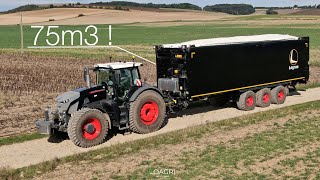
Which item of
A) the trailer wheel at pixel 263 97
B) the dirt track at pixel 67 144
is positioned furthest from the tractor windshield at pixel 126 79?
the trailer wheel at pixel 263 97

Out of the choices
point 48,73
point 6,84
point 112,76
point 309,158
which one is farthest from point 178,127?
point 48,73

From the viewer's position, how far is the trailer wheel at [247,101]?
18094mm

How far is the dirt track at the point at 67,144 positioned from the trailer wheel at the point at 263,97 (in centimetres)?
28

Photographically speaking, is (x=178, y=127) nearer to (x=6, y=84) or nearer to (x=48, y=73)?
(x=6, y=84)

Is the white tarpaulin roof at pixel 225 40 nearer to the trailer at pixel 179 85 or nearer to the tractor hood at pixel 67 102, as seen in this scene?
the trailer at pixel 179 85

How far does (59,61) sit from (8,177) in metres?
26.1

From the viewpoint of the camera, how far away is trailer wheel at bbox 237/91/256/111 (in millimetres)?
18094

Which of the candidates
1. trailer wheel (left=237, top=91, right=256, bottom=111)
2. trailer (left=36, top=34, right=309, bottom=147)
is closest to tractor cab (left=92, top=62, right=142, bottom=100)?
trailer (left=36, top=34, right=309, bottom=147)

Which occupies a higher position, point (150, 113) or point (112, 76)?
point (112, 76)

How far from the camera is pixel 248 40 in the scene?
1844 centimetres

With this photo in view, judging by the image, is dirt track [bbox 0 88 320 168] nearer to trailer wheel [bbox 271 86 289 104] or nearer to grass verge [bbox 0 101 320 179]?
trailer wheel [bbox 271 86 289 104]

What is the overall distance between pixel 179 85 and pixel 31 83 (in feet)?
39.5

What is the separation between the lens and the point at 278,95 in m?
19.5

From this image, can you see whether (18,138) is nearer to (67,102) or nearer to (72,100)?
(67,102)
